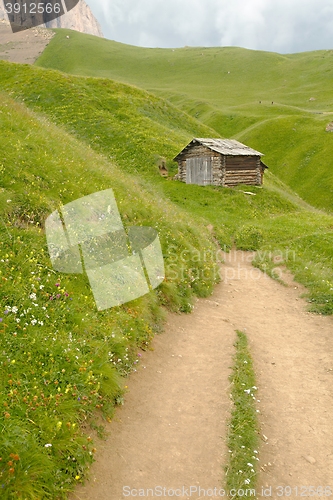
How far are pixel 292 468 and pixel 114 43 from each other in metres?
201

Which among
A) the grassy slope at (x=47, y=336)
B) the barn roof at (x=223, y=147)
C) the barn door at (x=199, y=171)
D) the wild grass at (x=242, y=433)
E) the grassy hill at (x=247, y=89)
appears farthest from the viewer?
the grassy hill at (x=247, y=89)

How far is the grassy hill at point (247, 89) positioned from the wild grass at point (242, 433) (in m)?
47.9

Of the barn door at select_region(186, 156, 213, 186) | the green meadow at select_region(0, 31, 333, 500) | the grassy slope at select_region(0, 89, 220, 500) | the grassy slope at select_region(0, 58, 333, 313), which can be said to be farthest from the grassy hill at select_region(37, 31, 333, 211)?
the grassy slope at select_region(0, 89, 220, 500)

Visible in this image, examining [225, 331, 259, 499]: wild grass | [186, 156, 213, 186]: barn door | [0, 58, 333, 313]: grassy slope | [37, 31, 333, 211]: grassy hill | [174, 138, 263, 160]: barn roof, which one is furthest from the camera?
[37, 31, 333, 211]: grassy hill

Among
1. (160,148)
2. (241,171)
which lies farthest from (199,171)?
(160,148)

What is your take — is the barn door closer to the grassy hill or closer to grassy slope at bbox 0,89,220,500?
grassy slope at bbox 0,89,220,500

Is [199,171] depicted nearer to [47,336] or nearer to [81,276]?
[81,276]

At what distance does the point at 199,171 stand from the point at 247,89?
96.9 meters

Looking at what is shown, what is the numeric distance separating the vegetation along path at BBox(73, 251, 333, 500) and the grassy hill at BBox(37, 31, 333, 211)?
148 feet

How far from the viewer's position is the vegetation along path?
5.81 meters

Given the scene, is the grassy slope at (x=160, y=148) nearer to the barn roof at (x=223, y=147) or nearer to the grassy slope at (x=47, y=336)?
the barn roof at (x=223, y=147)

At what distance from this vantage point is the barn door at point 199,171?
35.3 meters

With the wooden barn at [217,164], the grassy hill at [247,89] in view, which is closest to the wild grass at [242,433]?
the wooden barn at [217,164]

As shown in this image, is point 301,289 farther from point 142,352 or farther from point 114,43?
point 114,43
